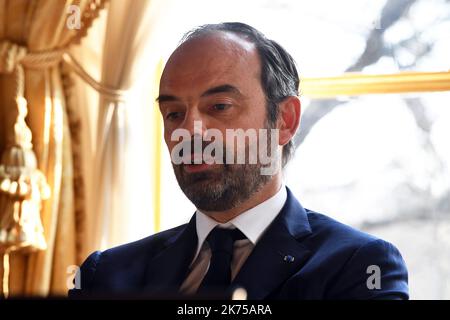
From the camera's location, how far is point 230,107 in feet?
4.97

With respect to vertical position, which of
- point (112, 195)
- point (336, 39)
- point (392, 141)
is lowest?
point (112, 195)

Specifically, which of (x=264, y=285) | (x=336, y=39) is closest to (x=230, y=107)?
(x=264, y=285)

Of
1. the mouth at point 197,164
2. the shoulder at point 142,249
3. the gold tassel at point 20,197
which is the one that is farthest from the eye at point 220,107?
the gold tassel at point 20,197

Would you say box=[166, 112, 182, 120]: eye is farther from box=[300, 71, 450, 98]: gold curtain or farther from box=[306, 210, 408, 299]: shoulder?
box=[300, 71, 450, 98]: gold curtain

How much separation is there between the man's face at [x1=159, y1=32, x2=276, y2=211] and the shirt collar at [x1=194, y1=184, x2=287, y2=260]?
0.03 m

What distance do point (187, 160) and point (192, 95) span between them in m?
0.13

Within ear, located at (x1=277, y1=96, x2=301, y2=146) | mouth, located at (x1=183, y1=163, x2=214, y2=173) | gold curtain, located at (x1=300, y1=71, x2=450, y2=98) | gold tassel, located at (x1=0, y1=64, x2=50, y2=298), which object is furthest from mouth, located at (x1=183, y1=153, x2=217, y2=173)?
gold curtain, located at (x1=300, y1=71, x2=450, y2=98)

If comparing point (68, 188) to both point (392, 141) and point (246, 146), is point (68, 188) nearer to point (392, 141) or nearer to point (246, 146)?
point (392, 141)

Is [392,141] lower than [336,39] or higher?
lower

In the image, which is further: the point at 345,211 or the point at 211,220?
the point at 345,211

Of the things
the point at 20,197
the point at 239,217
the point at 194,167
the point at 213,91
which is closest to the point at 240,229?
the point at 239,217

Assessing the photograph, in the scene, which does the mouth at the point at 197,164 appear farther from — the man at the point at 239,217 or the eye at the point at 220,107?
the eye at the point at 220,107

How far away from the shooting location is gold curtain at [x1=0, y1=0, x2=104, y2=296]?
266 cm

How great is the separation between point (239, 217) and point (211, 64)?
27 centimetres
